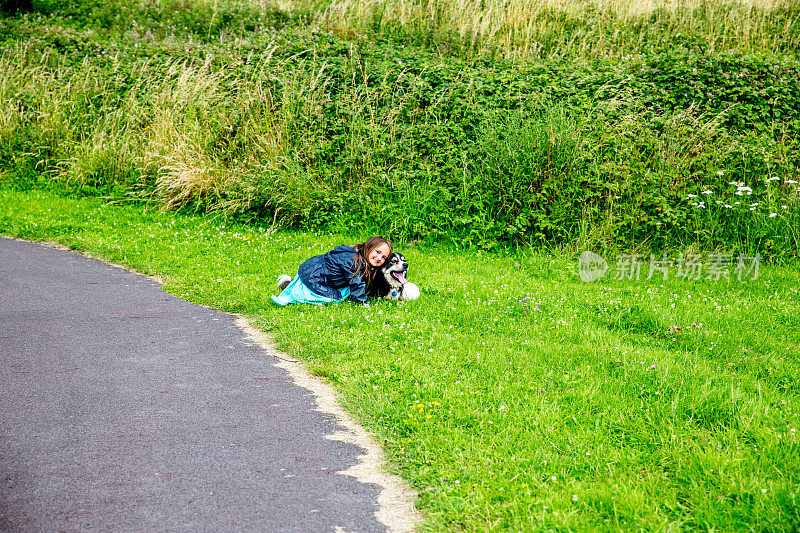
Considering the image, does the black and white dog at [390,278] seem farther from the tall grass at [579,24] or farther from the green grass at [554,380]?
the tall grass at [579,24]

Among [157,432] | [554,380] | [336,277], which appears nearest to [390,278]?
[336,277]

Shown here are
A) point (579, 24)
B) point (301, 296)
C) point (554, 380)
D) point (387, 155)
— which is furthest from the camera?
point (579, 24)

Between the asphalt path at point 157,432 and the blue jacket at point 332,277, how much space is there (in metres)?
0.93

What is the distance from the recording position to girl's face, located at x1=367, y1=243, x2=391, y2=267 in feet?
22.3

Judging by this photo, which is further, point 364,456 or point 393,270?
point 393,270

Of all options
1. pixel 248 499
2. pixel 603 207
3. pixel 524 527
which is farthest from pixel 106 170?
pixel 524 527

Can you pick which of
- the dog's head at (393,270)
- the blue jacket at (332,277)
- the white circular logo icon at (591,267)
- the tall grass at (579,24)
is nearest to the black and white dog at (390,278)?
the dog's head at (393,270)

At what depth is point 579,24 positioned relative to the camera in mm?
14023

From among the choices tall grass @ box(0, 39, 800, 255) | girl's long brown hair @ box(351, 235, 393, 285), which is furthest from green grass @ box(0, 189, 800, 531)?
tall grass @ box(0, 39, 800, 255)

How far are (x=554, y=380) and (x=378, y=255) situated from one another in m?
2.55

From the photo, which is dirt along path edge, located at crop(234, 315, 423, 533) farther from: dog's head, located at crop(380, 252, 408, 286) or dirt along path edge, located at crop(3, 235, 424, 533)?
dog's head, located at crop(380, 252, 408, 286)

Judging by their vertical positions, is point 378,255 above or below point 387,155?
below

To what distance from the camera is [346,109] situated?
1089 centimetres

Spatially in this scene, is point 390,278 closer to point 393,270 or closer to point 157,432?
point 393,270
